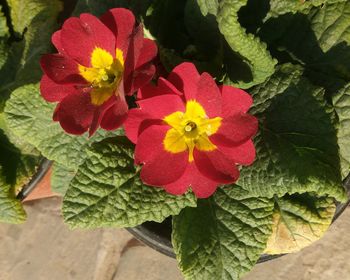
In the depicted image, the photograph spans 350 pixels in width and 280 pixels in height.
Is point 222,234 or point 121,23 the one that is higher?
point 121,23

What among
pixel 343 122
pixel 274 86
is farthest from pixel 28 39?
pixel 343 122

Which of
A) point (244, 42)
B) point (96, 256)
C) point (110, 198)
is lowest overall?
point (96, 256)

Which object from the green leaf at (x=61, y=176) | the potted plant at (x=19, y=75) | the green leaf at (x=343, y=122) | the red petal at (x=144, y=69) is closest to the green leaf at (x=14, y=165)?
the potted plant at (x=19, y=75)

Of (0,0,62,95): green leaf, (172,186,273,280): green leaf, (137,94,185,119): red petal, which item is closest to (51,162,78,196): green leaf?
(0,0,62,95): green leaf

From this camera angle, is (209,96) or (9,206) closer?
(209,96)

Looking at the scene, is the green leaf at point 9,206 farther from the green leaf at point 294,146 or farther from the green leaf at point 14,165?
the green leaf at point 294,146

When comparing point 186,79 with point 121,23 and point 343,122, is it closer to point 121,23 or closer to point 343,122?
point 121,23

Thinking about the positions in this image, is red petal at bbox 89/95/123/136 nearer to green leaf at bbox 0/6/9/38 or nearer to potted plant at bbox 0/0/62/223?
potted plant at bbox 0/0/62/223
